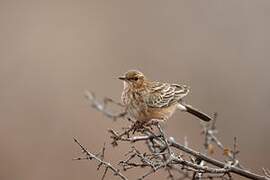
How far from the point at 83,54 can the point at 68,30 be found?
1.05 m

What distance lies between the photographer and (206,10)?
14.9 metres

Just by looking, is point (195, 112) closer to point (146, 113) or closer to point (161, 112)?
point (161, 112)

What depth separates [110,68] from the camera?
42.3 feet

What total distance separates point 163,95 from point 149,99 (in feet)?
0.52

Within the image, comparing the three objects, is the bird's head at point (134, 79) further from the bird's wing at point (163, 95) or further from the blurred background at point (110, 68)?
the blurred background at point (110, 68)

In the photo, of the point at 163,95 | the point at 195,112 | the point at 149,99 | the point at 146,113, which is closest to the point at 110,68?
the point at 195,112

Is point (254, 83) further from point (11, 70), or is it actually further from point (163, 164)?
point (163, 164)

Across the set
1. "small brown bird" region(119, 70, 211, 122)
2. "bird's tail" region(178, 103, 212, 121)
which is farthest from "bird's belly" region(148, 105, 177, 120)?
"bird's tail" region(178, 103, 212, 121)

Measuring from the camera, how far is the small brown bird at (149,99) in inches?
219

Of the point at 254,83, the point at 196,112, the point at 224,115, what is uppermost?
the point at 254,83

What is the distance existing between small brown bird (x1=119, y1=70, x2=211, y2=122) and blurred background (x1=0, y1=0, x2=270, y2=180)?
4.28 metres

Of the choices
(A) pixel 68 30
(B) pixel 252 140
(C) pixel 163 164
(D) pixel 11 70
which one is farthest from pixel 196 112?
(A) pixel 68 30

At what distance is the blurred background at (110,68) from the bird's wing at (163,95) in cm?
425

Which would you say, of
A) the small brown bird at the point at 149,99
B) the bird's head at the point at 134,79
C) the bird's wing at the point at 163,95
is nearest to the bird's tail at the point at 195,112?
the small brown bird at the point at 149,99
